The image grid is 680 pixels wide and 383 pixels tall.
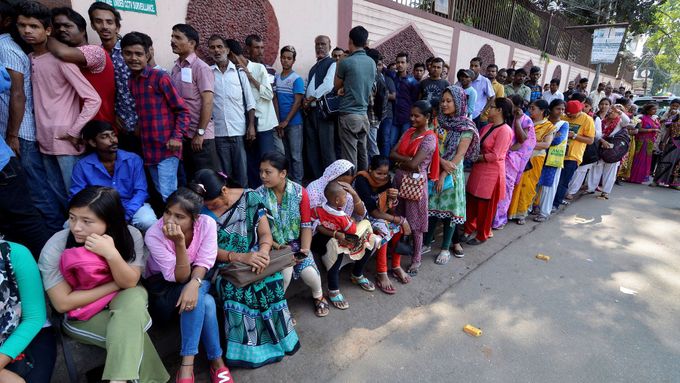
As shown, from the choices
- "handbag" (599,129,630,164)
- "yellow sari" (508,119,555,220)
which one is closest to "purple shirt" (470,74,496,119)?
"yellow sari" (508,119,555,220)

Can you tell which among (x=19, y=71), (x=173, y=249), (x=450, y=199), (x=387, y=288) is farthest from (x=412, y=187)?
(x=19, y=71)

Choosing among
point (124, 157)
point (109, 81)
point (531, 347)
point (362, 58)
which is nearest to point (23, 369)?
point (124, 157)

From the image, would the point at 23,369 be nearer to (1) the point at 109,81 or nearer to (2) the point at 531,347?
(1) the point at 109,81

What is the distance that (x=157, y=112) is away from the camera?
2836 mm

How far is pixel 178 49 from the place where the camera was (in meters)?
→ 3.07

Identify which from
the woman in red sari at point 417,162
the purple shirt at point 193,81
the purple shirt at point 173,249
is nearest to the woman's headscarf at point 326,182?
the woman in red sari at point 417,162

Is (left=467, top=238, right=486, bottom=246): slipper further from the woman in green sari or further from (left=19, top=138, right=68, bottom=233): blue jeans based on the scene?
(left=19, top=138, right=68, bottom=233): blue jeans

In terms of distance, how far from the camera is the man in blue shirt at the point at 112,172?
2.46 metres

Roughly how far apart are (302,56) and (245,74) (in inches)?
61.5

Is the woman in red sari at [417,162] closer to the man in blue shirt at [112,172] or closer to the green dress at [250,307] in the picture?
the green dress at [250,307]

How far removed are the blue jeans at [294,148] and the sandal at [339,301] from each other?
7.03ft

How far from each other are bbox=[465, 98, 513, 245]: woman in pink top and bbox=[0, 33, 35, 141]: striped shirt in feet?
13.1

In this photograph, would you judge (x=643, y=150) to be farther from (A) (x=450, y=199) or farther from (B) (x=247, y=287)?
(B) (x=247, y=287)

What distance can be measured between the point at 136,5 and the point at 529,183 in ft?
16.6
